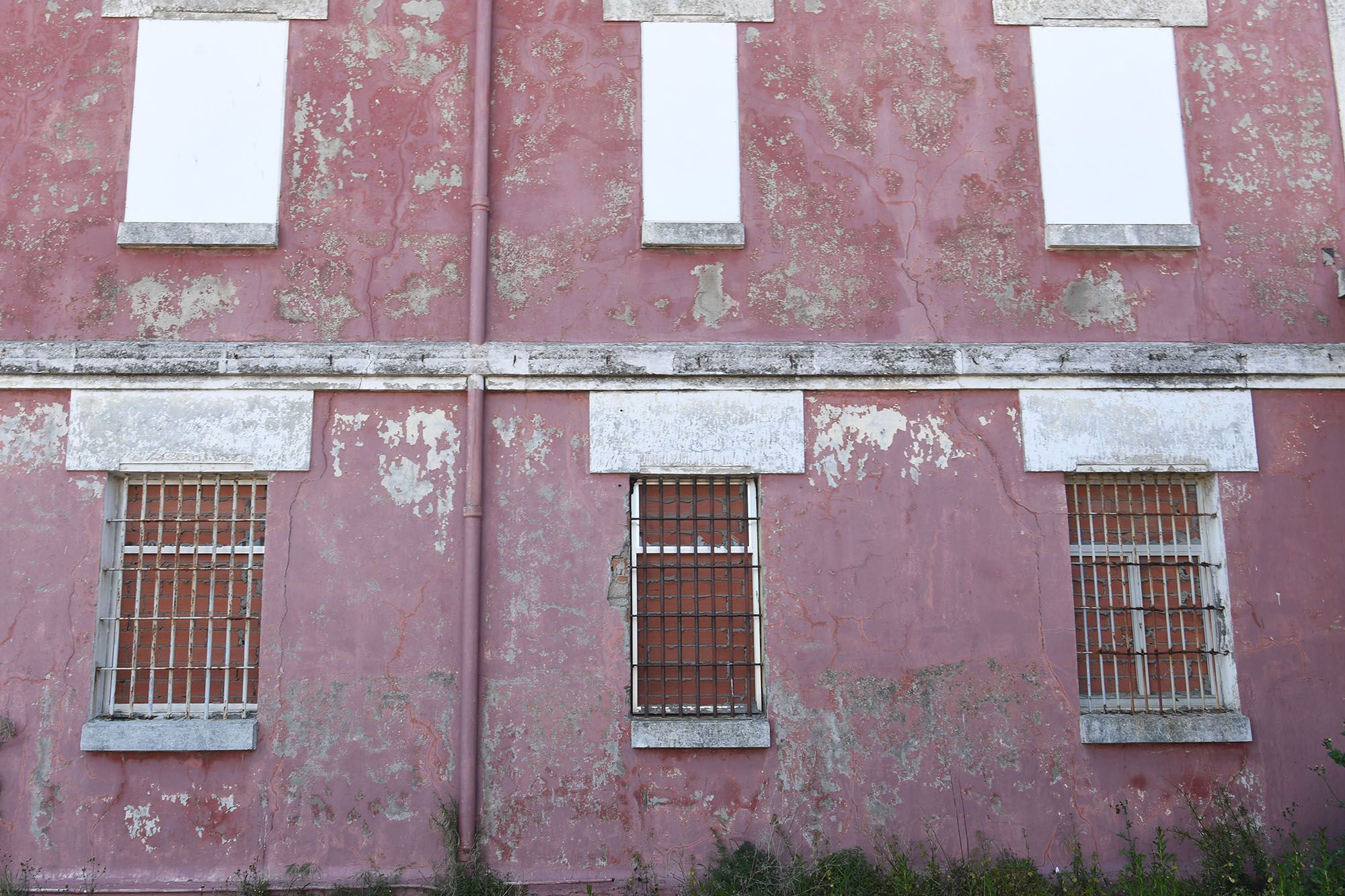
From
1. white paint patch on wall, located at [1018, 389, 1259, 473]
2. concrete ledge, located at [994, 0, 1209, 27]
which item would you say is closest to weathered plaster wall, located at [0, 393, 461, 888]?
white paint patch on wall, located at [1018, 389, 1259, 473]

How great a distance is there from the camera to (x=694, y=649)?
6.33 meters

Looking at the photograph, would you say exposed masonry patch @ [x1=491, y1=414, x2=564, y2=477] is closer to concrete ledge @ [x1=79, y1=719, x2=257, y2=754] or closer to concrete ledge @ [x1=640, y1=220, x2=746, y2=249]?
concrete ledge @ [x1=640, y1=220, x2=746, y2=249]

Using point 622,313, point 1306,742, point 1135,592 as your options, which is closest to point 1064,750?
point 1135,592

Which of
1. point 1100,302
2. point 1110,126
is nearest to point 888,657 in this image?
point 1100,302

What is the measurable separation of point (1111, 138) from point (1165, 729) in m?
3.98

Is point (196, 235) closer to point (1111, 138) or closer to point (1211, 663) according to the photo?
point (1111, 138)

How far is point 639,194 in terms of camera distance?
675 cm

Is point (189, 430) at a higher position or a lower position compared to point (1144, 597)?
higher

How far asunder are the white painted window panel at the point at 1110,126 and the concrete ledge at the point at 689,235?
2.19 metres

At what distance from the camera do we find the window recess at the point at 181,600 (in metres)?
6.18

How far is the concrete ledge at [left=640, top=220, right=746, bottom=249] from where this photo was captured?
660cm

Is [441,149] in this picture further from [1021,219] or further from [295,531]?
[1021,219]

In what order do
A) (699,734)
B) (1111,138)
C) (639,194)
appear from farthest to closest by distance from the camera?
(1111,138) → (639,194) → (699,734)

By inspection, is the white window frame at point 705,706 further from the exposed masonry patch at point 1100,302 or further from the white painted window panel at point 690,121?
the exposed masonry patch at point 1100,302
